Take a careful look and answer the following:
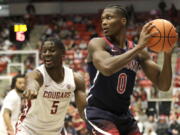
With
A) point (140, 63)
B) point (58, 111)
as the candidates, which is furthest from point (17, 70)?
point (140, 63)

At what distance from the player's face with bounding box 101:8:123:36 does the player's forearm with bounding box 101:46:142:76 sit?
400mm

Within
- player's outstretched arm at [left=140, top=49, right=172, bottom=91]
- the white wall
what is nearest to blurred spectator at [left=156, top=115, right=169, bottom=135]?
player's outstretched arm at [left=140, top=49, right=172, bottom=91]

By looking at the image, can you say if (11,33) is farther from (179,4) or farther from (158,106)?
(179,4)

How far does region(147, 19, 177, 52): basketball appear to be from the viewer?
3.97m

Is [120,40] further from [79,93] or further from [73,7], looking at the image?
[73,7]

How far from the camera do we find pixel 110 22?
13.7 ft

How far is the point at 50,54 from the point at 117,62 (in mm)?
1384

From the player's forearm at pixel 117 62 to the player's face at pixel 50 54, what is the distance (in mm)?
1210

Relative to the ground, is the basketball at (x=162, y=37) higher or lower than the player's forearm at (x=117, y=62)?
higher

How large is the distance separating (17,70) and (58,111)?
869cm

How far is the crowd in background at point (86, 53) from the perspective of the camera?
1244 centimetres

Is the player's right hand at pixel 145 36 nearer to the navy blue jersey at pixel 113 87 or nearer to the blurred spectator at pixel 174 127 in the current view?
the navy blue jersey at pixel 113 87

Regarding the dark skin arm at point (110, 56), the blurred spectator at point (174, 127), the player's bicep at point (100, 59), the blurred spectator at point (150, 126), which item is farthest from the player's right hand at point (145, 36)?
the blurred spectator at point (150, 126)

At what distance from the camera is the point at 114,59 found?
383cm
